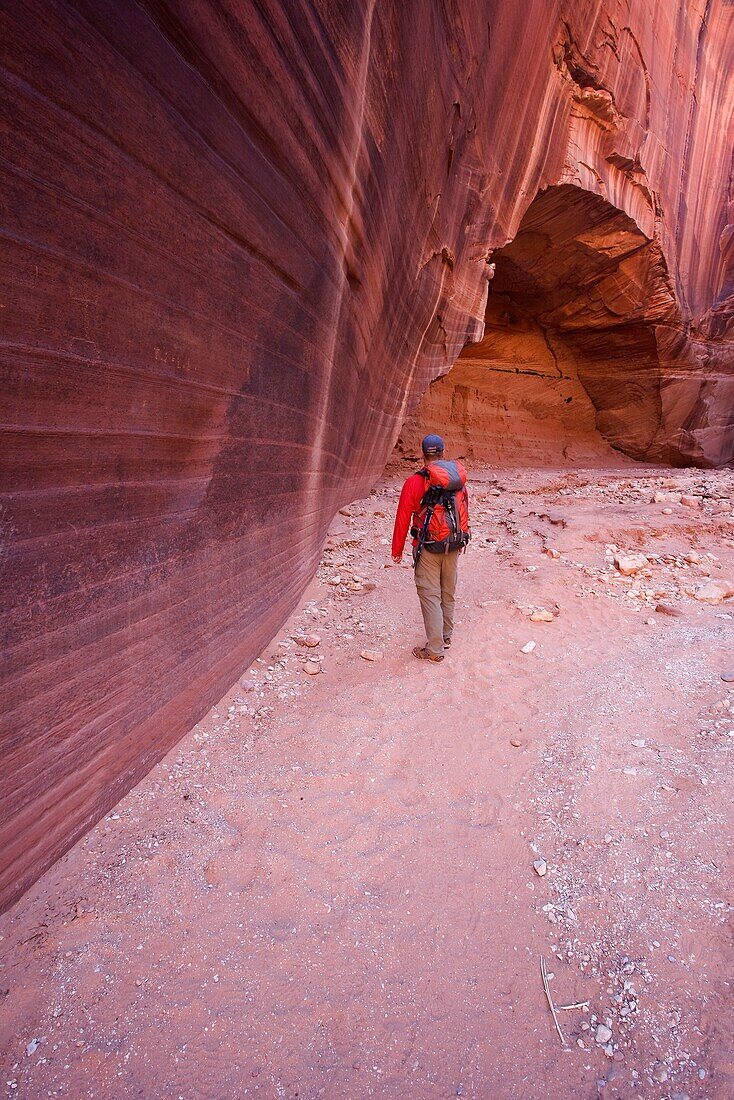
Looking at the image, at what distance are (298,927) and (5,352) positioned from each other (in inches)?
91.4

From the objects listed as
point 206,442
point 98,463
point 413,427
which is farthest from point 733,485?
point 98,463

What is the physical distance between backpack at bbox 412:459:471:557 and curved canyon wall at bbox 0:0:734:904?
1063 mm

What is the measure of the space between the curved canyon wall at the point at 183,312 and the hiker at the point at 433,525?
96cm

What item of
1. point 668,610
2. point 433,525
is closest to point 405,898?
point 433,525

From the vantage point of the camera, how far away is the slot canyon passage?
163cm

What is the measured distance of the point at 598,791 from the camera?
8.37ft

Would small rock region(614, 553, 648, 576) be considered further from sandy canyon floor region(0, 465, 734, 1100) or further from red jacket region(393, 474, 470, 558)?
red jacket region(393, 474, 470, 558)

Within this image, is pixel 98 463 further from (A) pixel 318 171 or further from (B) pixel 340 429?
(B) pixel 340 429

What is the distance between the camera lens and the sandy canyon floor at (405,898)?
62.9 inches

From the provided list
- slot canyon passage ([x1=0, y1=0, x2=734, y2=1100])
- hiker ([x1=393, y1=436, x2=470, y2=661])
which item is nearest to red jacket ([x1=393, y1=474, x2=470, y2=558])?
hiker ([x1=393, y1=436, x2=470, y2=661])

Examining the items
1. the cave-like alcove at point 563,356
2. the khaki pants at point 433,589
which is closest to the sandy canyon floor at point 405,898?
the khaki pants at point 433,589

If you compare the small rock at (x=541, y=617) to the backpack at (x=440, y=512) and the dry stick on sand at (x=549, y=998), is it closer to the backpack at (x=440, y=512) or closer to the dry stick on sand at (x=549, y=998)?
the backpack at (x=440, y=512)

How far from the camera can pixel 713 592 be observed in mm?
4715

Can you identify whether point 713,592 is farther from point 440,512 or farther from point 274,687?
point 274,687
